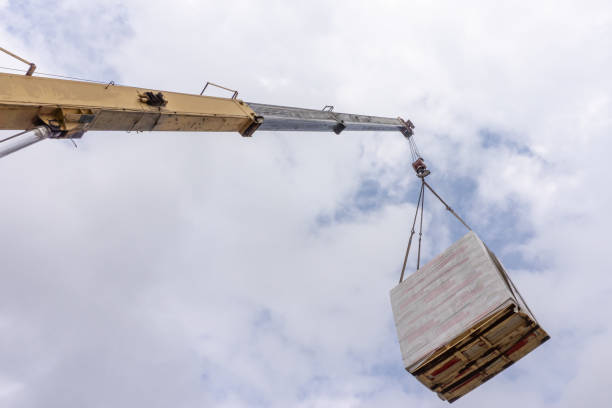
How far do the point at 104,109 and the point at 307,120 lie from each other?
4.97 meters

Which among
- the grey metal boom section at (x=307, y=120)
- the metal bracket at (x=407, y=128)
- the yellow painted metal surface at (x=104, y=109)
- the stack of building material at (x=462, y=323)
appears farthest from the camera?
the metal bracket at (x=407, y=128)

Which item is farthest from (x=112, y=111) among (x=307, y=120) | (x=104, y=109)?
(x=307, y=120)

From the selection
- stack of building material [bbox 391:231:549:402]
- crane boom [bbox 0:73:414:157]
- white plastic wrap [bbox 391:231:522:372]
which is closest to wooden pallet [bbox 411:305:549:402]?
stack of building material [bbox 391:231:549:402]

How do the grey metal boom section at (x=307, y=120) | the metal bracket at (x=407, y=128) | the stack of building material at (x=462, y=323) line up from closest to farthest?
the stack of building material at (x=462, y=323)
the grey metal boom section at (x=307, y=120)
the metal bracket at (x=407, y=128)

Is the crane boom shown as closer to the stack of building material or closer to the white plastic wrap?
the white plastic wrap

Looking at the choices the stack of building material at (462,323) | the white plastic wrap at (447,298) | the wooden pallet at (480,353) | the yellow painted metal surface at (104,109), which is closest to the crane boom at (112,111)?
the yellow painted metal surface at (104,109)

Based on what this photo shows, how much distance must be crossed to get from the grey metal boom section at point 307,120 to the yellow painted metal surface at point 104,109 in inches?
26.8

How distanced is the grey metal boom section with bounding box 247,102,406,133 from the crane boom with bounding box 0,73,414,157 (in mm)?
28

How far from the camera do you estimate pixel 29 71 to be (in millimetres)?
5434

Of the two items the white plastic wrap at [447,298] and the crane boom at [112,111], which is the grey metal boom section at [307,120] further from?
the white plastic wrap at [447,298]

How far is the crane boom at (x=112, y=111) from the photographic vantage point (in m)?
5.22

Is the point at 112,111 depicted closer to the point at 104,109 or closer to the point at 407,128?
the point at 104,109

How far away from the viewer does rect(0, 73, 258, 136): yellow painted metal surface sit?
522cm

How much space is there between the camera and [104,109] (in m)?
6.10
